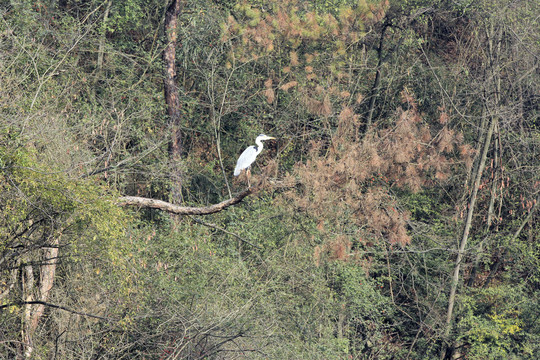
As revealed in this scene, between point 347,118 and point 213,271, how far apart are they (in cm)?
383

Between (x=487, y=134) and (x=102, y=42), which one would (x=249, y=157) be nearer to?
(x=102, y=42)

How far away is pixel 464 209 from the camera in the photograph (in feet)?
43.6

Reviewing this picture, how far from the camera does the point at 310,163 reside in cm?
1194

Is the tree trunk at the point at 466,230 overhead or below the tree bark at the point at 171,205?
below

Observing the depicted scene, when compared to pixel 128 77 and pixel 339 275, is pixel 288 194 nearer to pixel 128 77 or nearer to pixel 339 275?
pixel 339 275

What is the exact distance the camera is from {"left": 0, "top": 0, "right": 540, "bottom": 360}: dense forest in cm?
1003

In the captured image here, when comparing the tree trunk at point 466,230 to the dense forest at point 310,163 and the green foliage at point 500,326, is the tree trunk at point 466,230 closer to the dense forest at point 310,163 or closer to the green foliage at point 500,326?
the dense forest at point 310,163

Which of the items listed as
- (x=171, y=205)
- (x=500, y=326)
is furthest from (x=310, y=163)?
(x=500, y=326)

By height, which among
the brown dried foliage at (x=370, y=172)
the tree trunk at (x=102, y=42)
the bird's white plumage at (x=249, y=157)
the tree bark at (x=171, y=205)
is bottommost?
the brown dried foliage at (x=370, y=172)

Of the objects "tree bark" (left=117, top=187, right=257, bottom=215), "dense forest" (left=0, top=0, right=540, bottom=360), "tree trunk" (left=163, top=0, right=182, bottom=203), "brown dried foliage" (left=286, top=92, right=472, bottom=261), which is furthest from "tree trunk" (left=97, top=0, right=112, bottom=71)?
"tree bark" (left=117, top=187, right=257, bottom=215)

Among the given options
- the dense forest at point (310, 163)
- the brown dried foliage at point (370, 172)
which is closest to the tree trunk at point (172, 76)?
the dense forest at point (310, 163)

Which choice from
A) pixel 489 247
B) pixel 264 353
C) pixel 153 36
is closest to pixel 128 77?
pixel 153 36

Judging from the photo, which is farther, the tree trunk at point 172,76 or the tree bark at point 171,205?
the tree trunk at point 172,76

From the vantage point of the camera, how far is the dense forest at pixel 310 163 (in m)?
10.0
